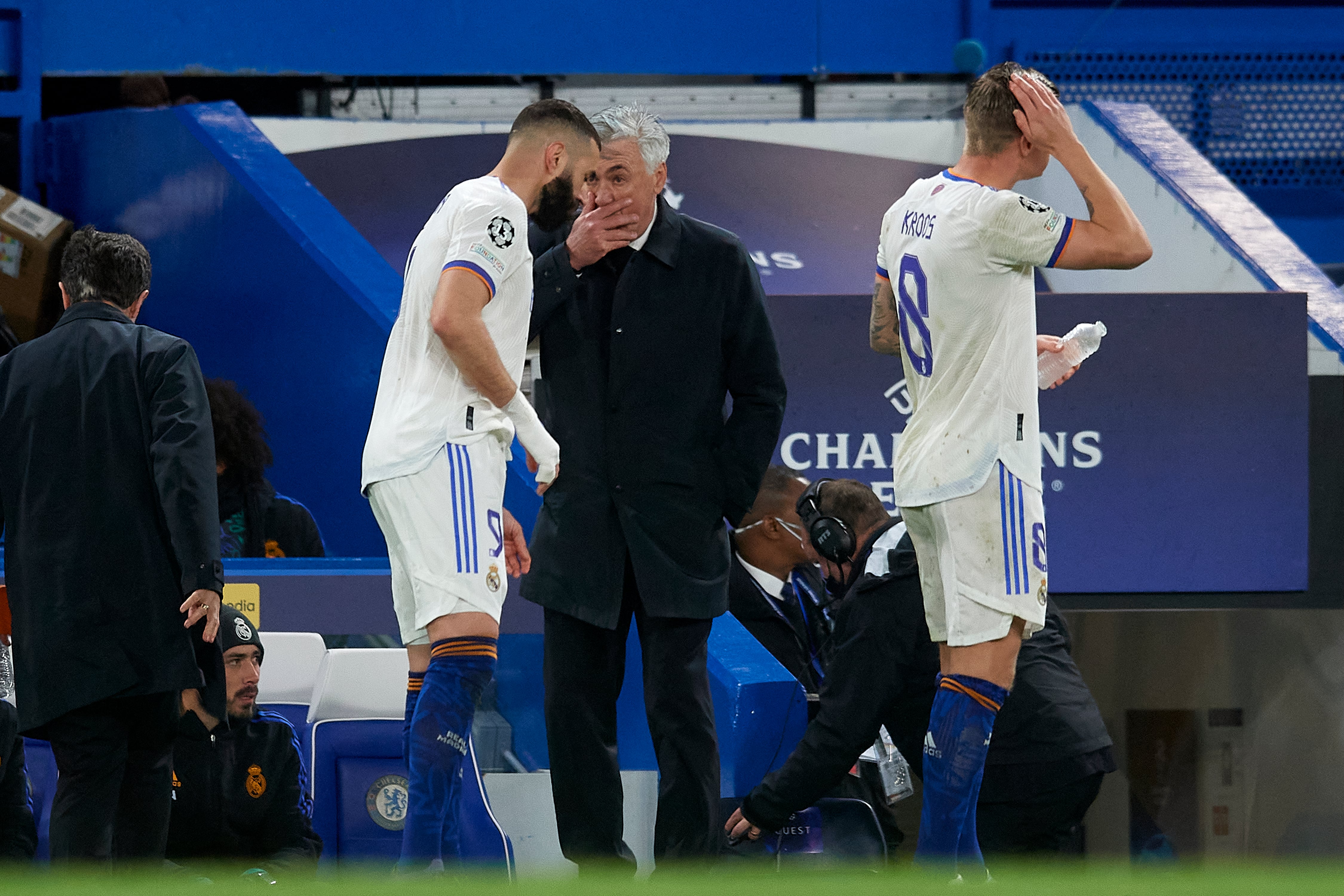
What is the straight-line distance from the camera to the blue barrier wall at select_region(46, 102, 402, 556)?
6.37m

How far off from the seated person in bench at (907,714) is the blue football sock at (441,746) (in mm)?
989

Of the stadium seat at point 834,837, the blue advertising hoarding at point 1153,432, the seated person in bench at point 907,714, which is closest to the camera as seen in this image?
the seated person in bench at point 907,714

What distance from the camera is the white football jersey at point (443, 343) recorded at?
351cm

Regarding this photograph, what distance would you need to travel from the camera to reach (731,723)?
4.38 m


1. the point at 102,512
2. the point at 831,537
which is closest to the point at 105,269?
the point at 102,512

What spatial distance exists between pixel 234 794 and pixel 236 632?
0.44m

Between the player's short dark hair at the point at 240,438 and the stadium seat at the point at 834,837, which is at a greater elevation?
the player's short dark hair at the point at 240,438

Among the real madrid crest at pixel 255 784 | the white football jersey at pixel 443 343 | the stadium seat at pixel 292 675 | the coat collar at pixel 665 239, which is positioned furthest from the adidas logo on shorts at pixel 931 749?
the stadium seat at pixel 292 675

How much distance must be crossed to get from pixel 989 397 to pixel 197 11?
7000mm

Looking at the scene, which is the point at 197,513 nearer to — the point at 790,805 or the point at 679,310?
the point at 679,310

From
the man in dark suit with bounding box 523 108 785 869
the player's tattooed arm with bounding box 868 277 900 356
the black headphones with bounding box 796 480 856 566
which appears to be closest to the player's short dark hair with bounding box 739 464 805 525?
the black headphones with bounding box 796 480 856 566

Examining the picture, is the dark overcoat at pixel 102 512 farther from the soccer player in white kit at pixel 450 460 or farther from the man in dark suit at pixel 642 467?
the man in dark suit at pixel 642 467

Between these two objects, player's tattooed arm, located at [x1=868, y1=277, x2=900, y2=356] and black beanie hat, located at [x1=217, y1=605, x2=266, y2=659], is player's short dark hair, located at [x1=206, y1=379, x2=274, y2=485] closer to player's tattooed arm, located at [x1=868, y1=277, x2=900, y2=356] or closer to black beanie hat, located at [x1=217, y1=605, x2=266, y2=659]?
black beanie hat, located at [x1=217, y1=605, x2=266, y2=659]

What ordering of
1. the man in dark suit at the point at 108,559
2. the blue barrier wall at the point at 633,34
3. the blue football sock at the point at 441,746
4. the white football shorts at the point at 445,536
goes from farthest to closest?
the blue barrier wall at the point at 633,34
the man in dark suit at the point at 108,559
the white football shorts at the point at 445,536
the blue football sock at the point at 441,746
